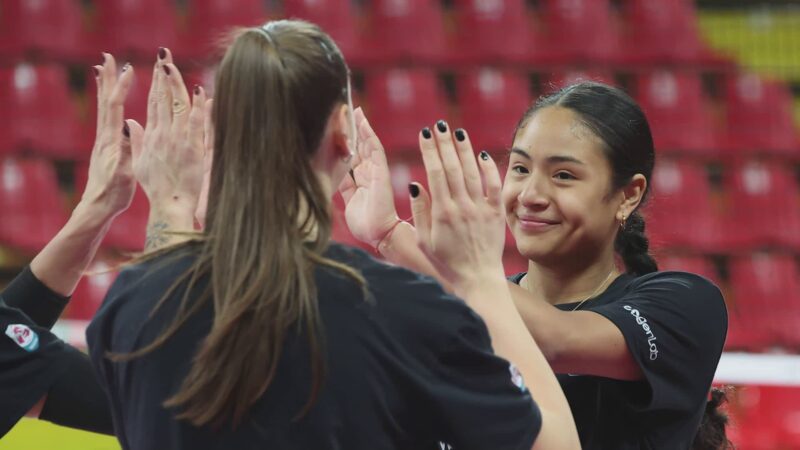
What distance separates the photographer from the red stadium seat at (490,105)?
680 cm

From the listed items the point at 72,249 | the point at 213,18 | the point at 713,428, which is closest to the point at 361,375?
the point at 72,249

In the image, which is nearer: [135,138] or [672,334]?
[135,138]

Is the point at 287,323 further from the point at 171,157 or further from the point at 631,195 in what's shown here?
the point at 631,195

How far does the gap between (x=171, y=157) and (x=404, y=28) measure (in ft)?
18.0

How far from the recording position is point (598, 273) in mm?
2184

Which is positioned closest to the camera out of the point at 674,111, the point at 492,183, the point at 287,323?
the point at 287,323

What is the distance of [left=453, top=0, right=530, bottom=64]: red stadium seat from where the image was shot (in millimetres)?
7141

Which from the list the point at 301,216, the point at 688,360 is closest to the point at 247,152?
the point at 301,216

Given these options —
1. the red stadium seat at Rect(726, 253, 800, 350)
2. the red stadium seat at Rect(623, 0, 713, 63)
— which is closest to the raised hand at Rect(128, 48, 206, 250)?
the red stadium seat at Rect(726, 253, 800, 350)

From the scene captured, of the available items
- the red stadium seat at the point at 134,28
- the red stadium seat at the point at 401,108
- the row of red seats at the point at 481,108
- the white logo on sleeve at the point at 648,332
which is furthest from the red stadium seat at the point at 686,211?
the white logo on sleeve at the point at 648,332

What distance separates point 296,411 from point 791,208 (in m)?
5.98

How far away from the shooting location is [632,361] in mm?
1898

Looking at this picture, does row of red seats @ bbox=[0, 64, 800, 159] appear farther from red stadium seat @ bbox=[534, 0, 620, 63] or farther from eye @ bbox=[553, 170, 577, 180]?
eye @ bbox=[553, 170, 577, 180]

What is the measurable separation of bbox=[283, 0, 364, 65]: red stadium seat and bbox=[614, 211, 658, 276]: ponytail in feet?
15.6
